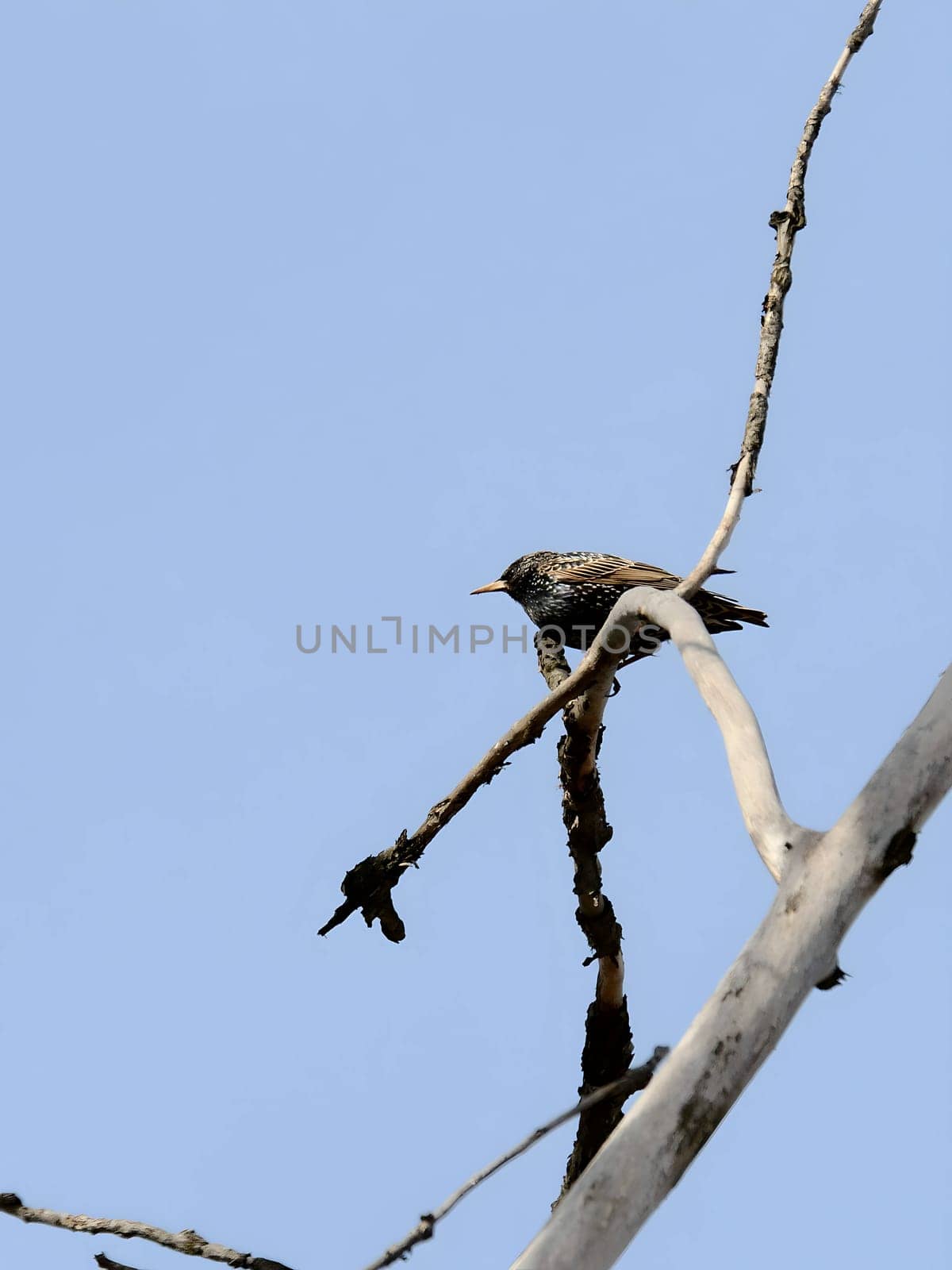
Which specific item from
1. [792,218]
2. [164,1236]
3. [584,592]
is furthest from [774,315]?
[164,1236]

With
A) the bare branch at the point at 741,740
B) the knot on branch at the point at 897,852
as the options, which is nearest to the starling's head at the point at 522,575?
the bare branch at the point at 741,740

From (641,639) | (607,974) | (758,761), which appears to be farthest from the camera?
(641,639)

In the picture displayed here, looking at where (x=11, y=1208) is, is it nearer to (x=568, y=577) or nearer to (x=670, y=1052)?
(x=670, y=1052)

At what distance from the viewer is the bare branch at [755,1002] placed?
3225mm

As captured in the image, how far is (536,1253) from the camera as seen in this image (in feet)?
10.4

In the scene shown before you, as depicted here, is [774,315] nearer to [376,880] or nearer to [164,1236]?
[376,880]

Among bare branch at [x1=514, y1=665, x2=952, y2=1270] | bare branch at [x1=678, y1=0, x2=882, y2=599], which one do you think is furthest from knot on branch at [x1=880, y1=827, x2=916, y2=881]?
bare branch at [x1=678, y1=0, x2=882, y2=599]

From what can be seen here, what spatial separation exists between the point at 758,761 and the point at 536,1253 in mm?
1383

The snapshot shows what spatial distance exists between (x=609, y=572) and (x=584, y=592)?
0.70 feet

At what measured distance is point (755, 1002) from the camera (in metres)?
3.45

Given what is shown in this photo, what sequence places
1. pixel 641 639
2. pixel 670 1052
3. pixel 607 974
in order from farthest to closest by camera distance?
pixel 641 639, pixel 607 974, pixel 670 1052

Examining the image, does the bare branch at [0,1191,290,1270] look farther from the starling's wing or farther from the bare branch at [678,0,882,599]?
the starling's wing

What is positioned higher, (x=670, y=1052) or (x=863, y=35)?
(x=863, y=35)

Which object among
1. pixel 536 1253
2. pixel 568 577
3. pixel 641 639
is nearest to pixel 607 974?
pixel 641 639
